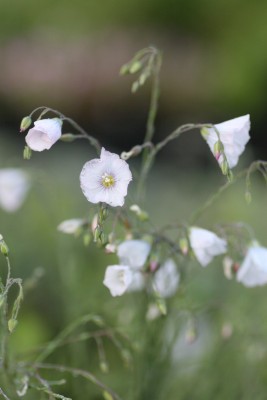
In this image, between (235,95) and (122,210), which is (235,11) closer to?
(235,95)

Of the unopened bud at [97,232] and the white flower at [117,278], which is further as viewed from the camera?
the white flower at [117,278]

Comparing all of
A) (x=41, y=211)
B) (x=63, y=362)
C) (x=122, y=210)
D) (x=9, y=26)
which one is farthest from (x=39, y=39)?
(x=122, y=210)

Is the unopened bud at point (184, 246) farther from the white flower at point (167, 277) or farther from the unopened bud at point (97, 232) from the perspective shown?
the unopened bud at point (97, 232)

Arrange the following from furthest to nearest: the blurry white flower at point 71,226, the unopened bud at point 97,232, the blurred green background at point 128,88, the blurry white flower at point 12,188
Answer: the blurred green background at point 128,88
the blurry white flower at point 12,188
the blurry white flower at point 71,226
the unopened bud at point 97,232

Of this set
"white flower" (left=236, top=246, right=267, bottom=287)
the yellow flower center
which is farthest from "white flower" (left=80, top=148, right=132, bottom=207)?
"white flower" (left=236, top=246, right=267, bottom=287)

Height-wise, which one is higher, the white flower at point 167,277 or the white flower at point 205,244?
the white flower at point 205,244

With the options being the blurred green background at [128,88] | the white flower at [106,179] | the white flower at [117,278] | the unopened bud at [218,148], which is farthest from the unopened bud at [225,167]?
the blurred green background at [128,88]

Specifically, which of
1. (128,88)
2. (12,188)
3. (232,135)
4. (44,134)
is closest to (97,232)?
(44,134)
